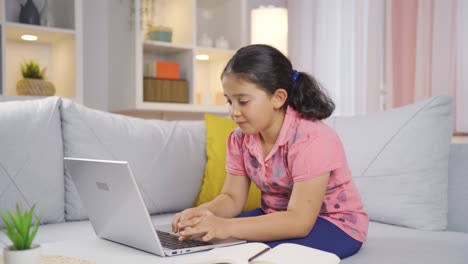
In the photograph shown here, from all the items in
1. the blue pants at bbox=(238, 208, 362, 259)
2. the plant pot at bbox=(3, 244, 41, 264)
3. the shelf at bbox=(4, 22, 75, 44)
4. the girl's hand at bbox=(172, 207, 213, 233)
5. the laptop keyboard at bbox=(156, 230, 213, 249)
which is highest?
the shelf at bbox=(4, 22, 75, 44)

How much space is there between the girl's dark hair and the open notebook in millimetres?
450

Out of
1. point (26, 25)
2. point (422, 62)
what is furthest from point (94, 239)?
point (422, 62)

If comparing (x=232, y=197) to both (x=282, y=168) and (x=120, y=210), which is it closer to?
(x=282, y=168)

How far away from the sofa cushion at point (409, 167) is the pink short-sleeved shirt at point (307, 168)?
1.23ft

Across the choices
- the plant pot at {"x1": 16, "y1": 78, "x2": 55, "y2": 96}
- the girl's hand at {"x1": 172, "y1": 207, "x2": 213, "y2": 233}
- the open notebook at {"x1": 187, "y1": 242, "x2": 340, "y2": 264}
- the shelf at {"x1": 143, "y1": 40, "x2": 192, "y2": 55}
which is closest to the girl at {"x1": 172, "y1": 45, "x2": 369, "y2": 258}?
the girl's hand at {"x1": 172, "y1": 207, "x2": 213, "y2": 233}

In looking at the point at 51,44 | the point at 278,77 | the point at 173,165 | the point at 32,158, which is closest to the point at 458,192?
the point at 278,77

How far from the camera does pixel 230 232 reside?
1.10 meters

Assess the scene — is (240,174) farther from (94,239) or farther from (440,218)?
(440,218)

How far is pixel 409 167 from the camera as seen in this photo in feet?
5.38

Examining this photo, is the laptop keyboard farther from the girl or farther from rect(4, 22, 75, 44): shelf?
rect(4, 22, 75, 44): shelf

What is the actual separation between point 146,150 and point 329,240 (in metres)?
0.82

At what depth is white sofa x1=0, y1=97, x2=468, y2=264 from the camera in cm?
154

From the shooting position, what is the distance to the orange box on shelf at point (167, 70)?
9.78 ft

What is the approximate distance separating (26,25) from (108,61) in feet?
1.94
